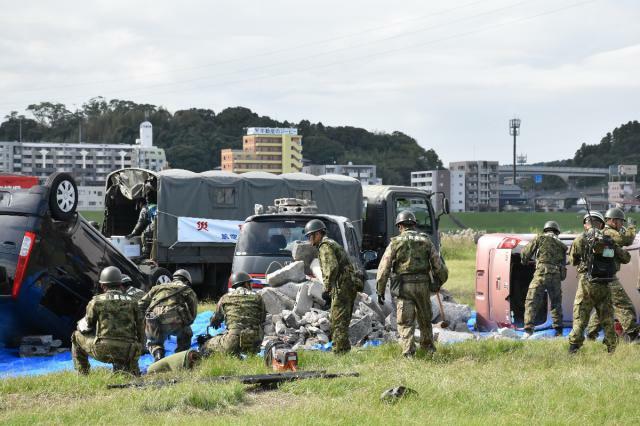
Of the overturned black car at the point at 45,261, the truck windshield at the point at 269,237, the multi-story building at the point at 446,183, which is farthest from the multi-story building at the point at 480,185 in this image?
the overturned black car at the point at 45,261

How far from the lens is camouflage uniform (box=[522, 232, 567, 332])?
14.1 m

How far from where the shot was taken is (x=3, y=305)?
11805mm

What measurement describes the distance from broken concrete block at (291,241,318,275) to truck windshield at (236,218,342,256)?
0.64ft

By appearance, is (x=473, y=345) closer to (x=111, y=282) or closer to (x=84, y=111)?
(x=111, y=282)

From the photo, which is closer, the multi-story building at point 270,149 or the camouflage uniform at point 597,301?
the camouflage uniform at point 597,301

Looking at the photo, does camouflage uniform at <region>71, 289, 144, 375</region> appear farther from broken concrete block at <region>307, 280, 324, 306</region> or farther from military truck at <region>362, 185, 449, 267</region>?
military truck at <region>362, 185, 449, 267</region>

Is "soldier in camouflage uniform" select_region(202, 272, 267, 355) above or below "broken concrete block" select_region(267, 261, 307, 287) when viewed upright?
below

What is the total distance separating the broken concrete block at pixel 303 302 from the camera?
519 inches

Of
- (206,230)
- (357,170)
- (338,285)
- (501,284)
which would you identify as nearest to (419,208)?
(206,230)

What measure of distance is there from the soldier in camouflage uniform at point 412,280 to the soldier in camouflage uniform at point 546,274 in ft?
11.7

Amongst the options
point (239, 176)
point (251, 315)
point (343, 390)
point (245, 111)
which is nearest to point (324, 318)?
point (251, 315)

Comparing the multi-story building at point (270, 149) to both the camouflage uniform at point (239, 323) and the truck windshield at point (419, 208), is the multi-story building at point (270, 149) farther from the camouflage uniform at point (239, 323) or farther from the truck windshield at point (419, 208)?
the camouflage uniform at point (239, 323)

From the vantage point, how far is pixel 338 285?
37.9 feet

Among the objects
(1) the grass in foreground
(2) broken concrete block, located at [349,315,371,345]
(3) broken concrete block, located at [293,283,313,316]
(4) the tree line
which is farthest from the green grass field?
(4) the tree line
